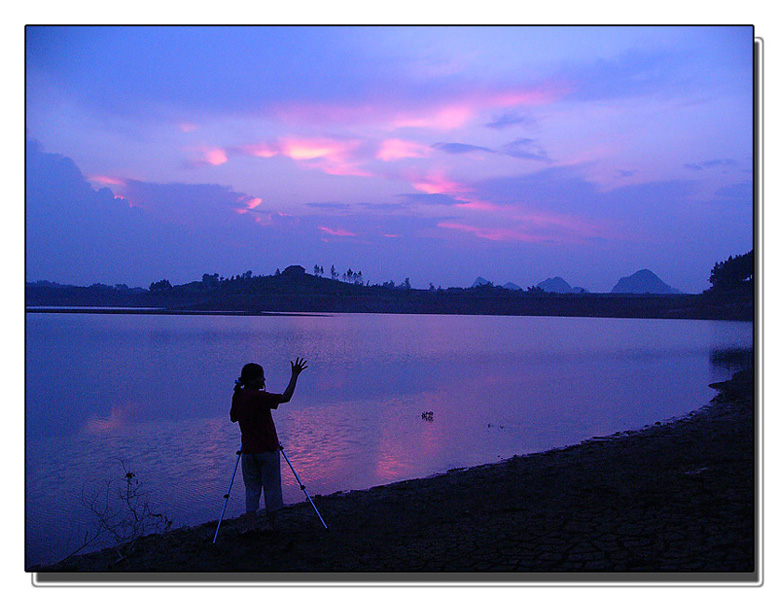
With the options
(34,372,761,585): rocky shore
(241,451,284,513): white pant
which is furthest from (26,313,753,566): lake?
(241,451,284,513): white pant

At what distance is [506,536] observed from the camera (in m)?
5.24

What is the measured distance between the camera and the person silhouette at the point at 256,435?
Result: 5156 mm

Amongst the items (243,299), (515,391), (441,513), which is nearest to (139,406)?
(515,391)

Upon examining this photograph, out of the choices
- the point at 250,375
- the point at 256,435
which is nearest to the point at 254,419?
the point at 256,435

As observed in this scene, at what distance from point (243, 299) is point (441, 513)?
127793mm

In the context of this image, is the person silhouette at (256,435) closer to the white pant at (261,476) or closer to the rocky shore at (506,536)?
the white pant at (261,476)

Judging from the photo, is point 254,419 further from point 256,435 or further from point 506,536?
point 506,536

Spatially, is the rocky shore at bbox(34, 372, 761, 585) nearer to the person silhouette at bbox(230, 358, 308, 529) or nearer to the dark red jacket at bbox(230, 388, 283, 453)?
the person silhouette at bbox(230, 358, 308, 529)

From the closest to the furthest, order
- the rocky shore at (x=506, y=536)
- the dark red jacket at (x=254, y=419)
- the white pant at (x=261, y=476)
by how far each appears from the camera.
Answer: the rocky shore at (x=506, y=536), the dark red jacket at (x=254, y=419), the white pant at (x=261, y=476)

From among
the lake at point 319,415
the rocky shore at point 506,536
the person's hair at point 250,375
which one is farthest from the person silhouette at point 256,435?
the lake at point 319,415

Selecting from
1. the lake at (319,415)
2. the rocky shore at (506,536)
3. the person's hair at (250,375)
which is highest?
the person's hair at (250,375)

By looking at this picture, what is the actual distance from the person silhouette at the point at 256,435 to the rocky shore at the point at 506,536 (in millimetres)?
478

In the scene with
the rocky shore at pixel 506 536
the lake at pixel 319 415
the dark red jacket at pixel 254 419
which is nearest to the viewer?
the rocky shore at pixel 506 536

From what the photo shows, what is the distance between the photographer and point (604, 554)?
4590mm
